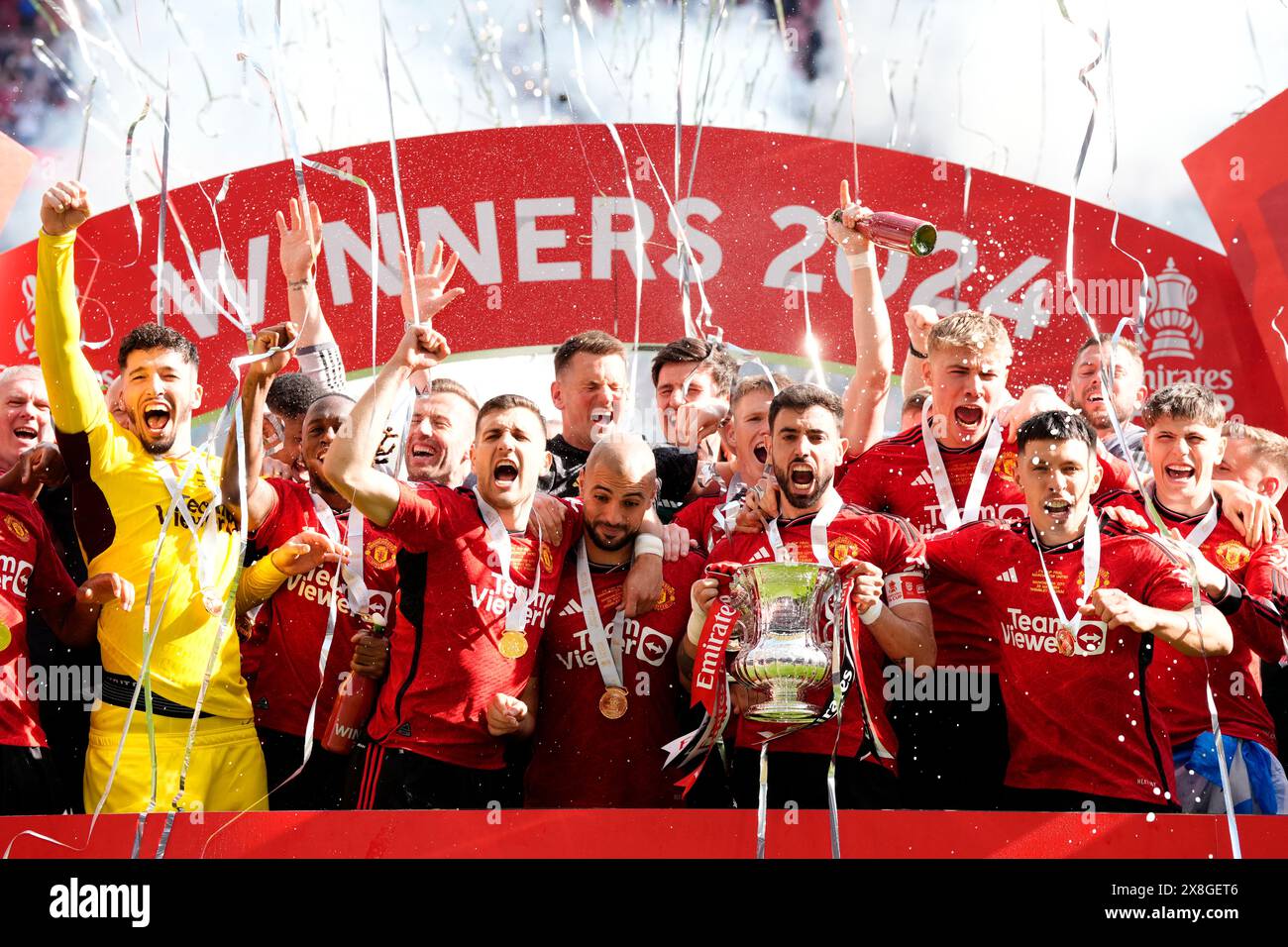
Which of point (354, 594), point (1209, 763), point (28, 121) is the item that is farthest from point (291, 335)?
point (1209, 763)

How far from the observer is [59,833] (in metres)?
2.99

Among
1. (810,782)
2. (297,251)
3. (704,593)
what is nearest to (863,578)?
(704,593)

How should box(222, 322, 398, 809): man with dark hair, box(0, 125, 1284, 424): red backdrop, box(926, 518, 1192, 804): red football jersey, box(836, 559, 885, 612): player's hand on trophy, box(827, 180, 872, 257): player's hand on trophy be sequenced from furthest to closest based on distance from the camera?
box(0, 125, 1284, 424): red backdrop < box(827, 180, 872, 257): player's hand on trophy < box(222, 322, 398, 809): man with dark hair < box(926, 518, 1192, 804): red football jersey < box(836, 559, 885, 612): player's hand on trophy

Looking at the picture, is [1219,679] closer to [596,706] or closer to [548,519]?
[596,706]

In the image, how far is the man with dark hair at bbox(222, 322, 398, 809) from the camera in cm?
382

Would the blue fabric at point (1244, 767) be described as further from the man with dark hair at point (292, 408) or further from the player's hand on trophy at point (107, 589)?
the player's hand on trophy at point (107, 589)

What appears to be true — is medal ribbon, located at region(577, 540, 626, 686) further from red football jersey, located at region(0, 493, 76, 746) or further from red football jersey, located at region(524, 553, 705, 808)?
red football jersey, located at region(0, 493, 76, 746)

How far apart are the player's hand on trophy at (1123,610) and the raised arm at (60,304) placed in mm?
2521

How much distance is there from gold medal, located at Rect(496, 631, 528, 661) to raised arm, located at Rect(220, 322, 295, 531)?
0.77 m

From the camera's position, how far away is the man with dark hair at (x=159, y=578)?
3621 mm

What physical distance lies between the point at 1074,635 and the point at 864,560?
54 centimetres

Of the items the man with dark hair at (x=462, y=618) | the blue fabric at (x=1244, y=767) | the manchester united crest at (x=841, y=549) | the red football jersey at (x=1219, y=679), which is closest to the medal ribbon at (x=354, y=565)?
the man with dark hair at (x=462, y=618)

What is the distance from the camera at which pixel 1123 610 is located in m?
3.12

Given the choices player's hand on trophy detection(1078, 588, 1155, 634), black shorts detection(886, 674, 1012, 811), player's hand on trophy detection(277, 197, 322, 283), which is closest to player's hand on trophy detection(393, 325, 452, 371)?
player's hand on trophy detection(277, 197, 322, 283)
